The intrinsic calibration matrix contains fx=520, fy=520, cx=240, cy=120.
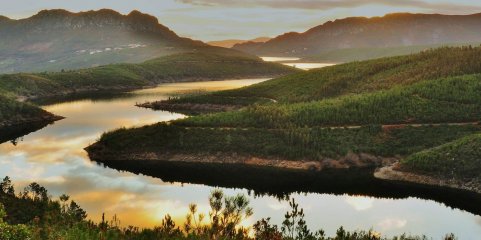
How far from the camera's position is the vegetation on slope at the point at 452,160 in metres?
98.8

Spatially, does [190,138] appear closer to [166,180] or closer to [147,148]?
[147,148]

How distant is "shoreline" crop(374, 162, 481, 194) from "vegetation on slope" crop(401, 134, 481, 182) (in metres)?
1.16

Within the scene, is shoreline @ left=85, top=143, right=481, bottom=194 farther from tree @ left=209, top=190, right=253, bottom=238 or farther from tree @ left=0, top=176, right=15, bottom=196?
tree @ left=209, top=190, right=253, bottom=238

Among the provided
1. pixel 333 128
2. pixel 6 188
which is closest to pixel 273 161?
pixel 333 128

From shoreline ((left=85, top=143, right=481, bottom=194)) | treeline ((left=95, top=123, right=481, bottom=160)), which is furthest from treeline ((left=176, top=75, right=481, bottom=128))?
shoreline ((left=85, top=143, right=481, bottom=194))

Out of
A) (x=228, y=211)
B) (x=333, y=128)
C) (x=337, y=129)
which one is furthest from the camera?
(x=333, y=128)

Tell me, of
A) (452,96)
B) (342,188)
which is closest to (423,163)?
(342,188)

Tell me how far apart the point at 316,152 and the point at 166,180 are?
111 feet

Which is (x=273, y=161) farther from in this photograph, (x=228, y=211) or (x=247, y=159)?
(x=228, y=211)

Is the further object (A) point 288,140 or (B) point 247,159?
(A) point 288,140

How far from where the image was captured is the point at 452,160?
101188mm

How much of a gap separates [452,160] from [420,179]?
7.55m

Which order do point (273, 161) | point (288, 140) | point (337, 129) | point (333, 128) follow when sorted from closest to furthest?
point (273, 161), point (288, 140), point (337, 129), point (333, 128)

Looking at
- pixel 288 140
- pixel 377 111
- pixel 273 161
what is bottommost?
pixel 273 161
